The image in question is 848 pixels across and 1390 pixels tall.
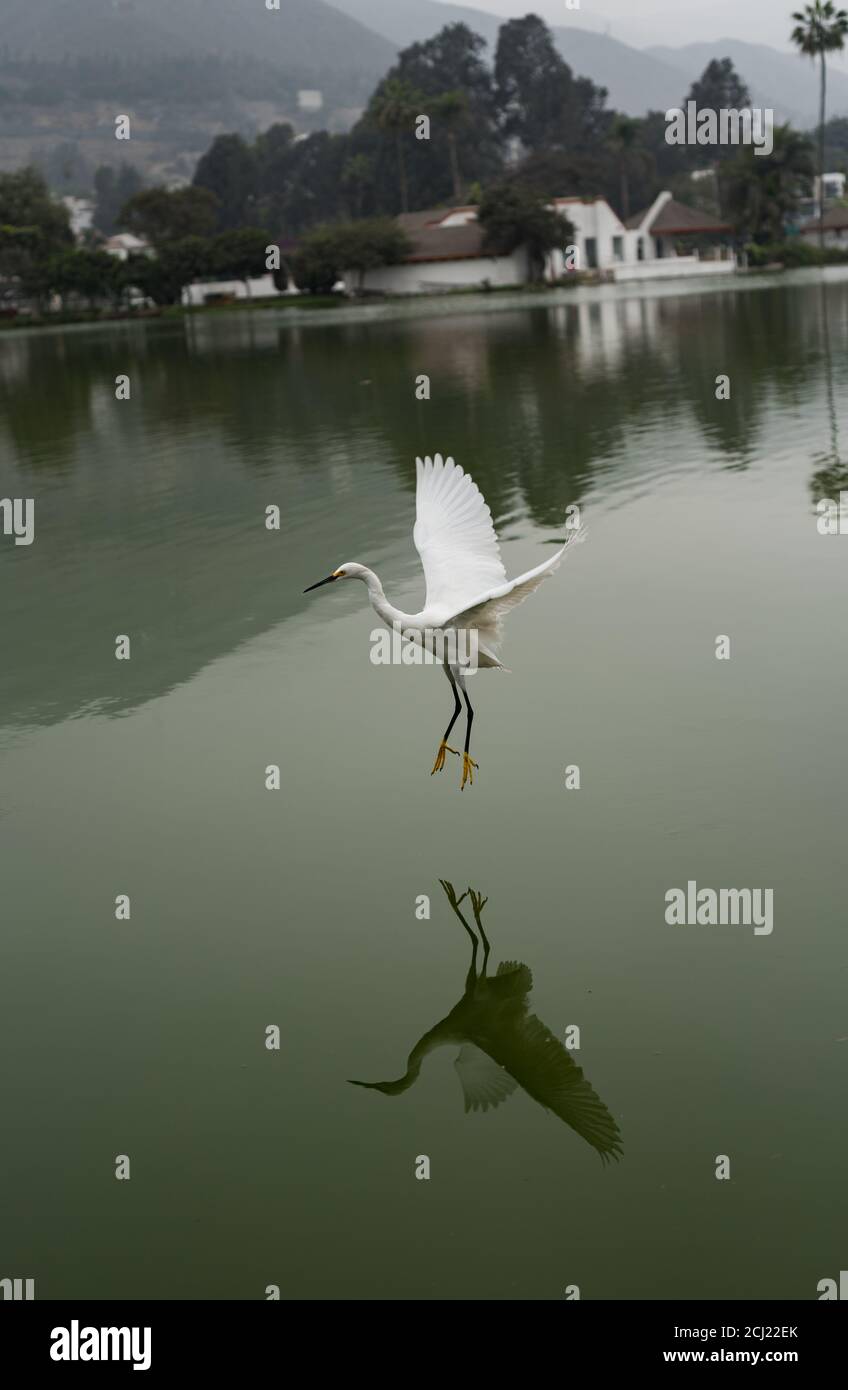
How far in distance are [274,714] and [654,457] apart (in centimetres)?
1038

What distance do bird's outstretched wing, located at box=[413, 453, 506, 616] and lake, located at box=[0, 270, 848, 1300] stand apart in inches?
45.5

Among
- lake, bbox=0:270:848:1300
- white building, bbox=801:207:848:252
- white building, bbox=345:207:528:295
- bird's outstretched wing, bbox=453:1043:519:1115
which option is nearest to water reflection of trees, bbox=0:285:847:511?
lake, bbox=0:270:848:1300

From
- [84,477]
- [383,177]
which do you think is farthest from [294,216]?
[84,477]

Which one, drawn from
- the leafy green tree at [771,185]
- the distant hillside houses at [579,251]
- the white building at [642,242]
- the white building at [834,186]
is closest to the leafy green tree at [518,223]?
the distant hillside houses at [579,251]

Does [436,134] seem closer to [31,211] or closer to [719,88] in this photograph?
[719,88]

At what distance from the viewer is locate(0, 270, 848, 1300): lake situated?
5.37 metres

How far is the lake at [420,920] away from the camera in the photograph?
537cm

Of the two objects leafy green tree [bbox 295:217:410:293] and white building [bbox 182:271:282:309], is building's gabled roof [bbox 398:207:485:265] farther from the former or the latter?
white building [bbox 182:271:282:309]

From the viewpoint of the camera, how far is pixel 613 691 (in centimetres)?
1038

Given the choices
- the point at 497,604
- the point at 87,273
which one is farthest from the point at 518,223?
the point at 497,604

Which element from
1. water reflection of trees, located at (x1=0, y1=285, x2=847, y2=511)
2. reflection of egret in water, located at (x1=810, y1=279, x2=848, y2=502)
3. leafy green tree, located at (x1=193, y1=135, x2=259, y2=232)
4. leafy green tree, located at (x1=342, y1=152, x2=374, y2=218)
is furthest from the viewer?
leafy green tree, located at (x1=193, y1=135, x2=259, y2=232)

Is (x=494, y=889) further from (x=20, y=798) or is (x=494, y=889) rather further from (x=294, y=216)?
(x=294, y=216)

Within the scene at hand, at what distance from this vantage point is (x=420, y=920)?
7.48 meters

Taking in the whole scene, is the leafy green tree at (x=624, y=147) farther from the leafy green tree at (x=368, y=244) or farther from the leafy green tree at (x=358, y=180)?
the leafy green tree at (x=368, y=244)
